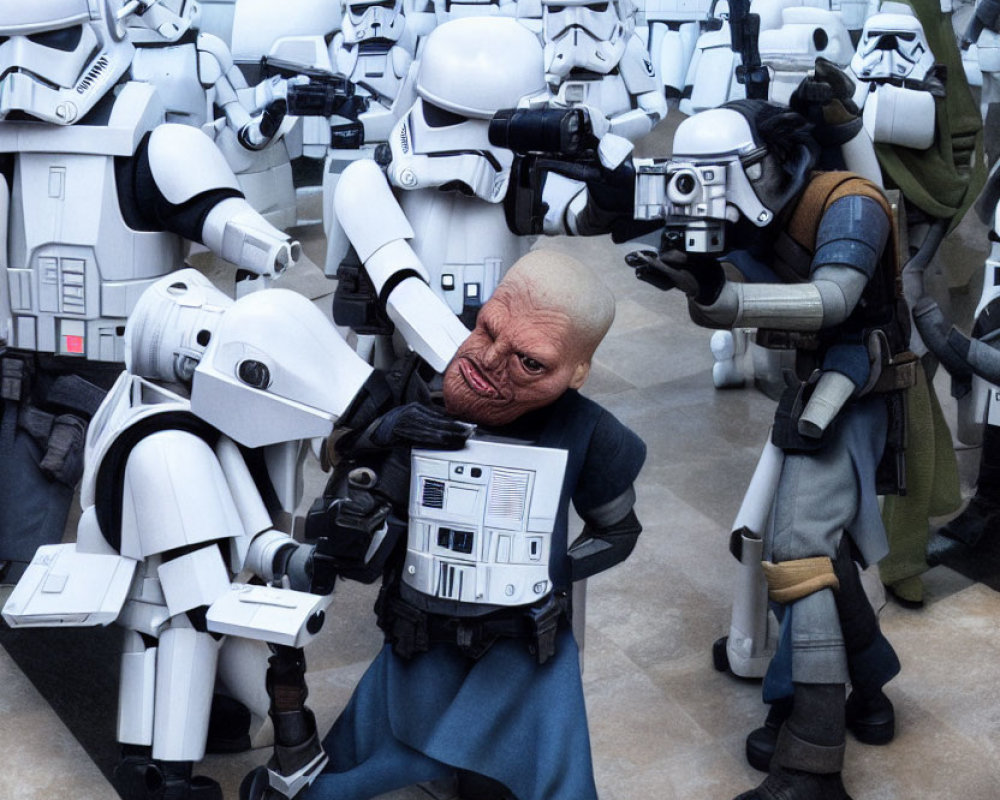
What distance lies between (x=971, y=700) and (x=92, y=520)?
2.38 metres

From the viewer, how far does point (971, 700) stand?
433 cm

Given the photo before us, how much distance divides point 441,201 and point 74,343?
1.14 metres

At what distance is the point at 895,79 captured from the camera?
197 inches

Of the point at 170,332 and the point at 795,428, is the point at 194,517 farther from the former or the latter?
the point at 795,428

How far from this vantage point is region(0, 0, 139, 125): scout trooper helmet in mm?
4219

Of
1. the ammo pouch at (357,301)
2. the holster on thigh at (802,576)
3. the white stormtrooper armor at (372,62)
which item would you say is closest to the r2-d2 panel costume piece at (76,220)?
the ammo pouch at (357,301)

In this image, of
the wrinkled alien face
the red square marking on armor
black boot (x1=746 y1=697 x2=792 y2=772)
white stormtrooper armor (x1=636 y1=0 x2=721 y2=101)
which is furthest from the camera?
white stormtrooper armor (x1=636 y1=0 x2=721 y2=101)

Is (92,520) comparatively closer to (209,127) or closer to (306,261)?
(209,127)

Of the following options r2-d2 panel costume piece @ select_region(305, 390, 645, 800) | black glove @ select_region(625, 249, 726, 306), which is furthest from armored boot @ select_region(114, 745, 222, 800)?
black glove @ select_region(625, 249, 726, 306)

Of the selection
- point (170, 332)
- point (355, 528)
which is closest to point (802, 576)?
point (355, 528)

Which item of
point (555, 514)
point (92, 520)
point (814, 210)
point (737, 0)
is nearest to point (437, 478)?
point (555, 514)

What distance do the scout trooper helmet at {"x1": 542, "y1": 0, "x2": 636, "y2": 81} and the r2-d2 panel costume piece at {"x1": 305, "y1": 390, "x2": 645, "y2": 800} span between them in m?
3.25

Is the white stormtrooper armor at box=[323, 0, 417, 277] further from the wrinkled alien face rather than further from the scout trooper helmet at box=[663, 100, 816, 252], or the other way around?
the wrinkled alien face

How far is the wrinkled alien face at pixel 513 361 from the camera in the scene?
3131mm
